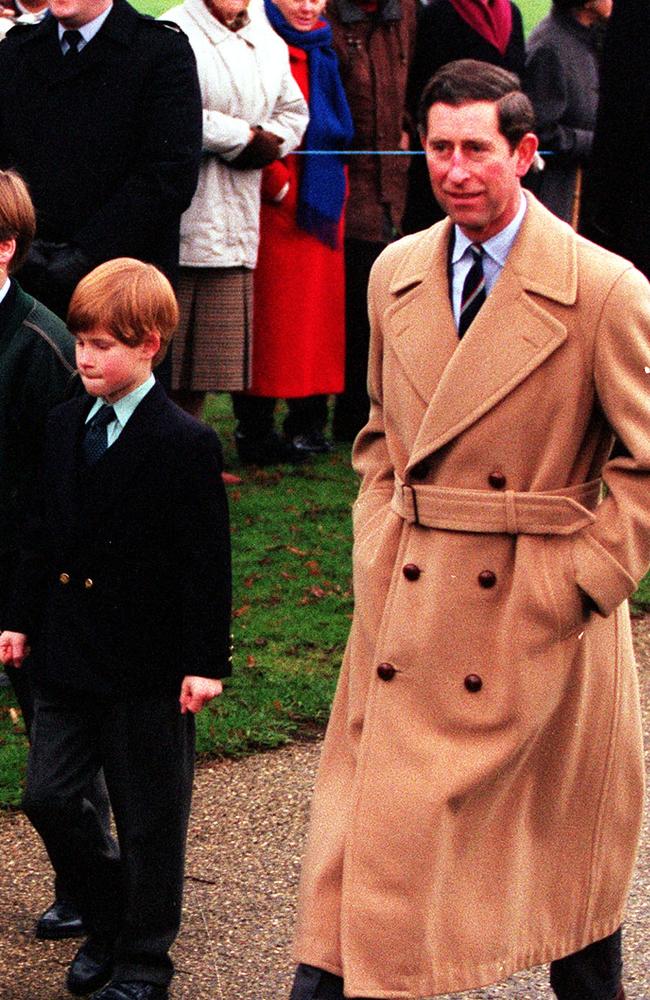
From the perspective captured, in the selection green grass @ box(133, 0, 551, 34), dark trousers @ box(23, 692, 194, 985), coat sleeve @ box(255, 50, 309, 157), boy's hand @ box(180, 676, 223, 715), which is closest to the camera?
boy's hand @ box(180, 676, 223, 715)

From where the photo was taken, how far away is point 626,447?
3.52 metres

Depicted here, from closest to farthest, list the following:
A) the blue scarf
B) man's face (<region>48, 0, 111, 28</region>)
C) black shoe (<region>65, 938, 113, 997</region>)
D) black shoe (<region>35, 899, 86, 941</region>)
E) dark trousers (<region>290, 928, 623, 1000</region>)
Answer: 1. dark trousers (<region>290, 928, 623, 1000</region>)
2. black shoe (<region>65, 938, 113, 997</region>)
3. black shoe (<region>35, 899, 86, 941</region>)
4. man's face (<region>48, 0, 111, 28</region>)
5. the blue scarf

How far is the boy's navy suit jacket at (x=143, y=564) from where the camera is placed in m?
3.97

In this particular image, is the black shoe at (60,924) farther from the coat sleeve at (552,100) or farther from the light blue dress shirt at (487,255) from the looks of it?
the coat sleeve at (552,100)

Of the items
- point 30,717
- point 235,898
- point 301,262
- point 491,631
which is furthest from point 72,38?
point 491,631

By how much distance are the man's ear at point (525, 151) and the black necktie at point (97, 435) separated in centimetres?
102

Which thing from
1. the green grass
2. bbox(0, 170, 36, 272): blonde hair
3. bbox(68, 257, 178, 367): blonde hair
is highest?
the green grass

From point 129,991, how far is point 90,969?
15 cm

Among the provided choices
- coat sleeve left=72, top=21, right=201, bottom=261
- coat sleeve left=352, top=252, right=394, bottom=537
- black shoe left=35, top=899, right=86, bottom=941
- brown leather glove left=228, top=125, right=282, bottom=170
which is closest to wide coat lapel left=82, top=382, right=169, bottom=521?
coat sleeve left=352, top=252, right=394, bottom=537

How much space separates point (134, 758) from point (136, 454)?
2.02ft

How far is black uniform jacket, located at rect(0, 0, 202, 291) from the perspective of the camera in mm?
6320

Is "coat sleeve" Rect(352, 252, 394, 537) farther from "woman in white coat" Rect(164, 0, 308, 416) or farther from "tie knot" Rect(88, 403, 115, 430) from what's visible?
"woman in white coat" Rect(164, 0, 308, 416)

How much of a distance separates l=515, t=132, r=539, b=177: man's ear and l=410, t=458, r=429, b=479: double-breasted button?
0.54 m

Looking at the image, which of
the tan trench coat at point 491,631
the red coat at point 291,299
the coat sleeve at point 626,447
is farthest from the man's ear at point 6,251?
the red coat at point 291,299
